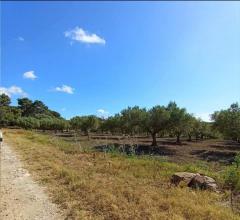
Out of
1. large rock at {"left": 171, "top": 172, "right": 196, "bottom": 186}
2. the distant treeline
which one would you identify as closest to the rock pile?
large rock at {"left": 171, "top": 172, "right": 196, "bottom": 186}

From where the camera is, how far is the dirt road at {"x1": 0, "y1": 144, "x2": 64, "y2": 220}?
9.16 meters

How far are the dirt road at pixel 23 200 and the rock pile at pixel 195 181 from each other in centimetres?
443

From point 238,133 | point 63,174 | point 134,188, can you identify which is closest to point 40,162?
point 63,174

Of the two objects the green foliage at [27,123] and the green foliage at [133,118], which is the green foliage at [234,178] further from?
the green foliage at [27,123]

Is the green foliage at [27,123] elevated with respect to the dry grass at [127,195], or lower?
elevated

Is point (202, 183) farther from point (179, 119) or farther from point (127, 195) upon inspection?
point (179, 119)

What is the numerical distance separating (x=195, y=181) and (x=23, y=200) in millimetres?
5422

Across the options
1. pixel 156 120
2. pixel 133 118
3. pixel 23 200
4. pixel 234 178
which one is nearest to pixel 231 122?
pixel 156 120

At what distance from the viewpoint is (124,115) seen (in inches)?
2454

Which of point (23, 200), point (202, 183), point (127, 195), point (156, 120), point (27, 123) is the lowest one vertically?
point (23, 200)

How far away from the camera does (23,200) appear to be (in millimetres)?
10719

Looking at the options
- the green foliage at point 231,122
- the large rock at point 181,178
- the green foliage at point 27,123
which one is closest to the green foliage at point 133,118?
the green foliage at point 231,122

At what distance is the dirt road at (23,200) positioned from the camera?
9156 mm

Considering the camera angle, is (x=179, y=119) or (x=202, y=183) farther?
(x=179, y=119)
